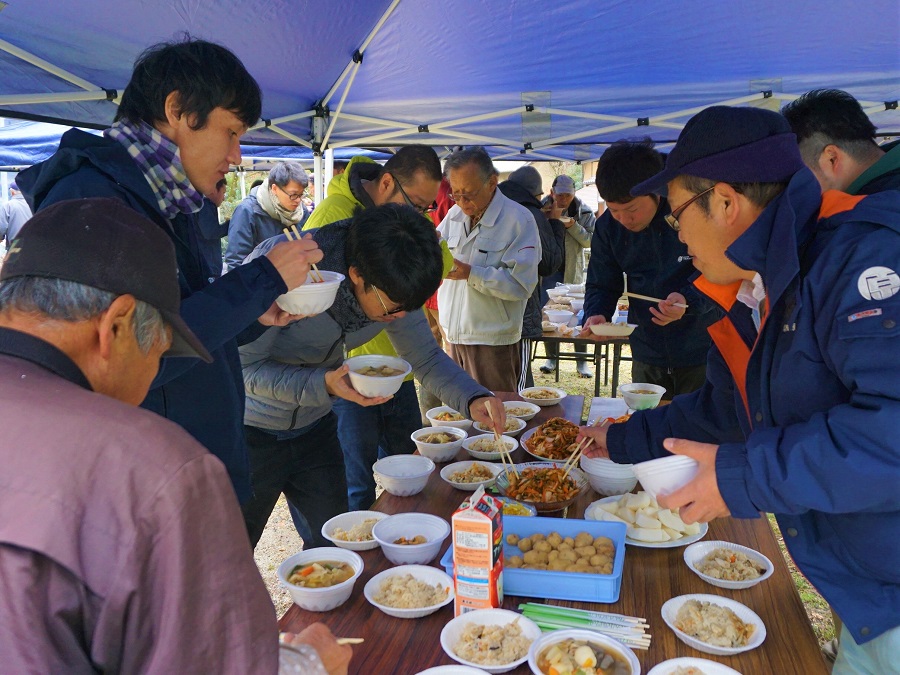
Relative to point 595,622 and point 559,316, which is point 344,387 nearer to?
point 595,622

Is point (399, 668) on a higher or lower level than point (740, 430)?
lower

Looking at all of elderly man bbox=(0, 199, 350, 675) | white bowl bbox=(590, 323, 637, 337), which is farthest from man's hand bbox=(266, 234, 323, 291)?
white bowl bbox=(590, 323, 637, 337)

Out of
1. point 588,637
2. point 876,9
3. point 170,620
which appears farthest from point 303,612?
point 876,9

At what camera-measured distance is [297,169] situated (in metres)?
6.26

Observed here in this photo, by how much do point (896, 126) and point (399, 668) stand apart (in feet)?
24.0

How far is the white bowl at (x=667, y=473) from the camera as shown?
1.41 metres

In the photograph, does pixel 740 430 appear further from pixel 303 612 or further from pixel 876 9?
pixel 876 9

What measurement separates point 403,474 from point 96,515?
1.56 meters

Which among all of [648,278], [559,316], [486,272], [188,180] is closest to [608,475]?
[188,180]

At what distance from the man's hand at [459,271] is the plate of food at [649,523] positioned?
2518 mm

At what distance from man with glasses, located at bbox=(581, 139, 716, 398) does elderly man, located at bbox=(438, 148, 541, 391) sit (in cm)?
53

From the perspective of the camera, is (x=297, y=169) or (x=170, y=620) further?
(x=297, y=169)

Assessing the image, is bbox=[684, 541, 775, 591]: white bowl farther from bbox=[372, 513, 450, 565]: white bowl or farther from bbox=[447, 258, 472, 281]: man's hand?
bbox=[447, 258, 472, 281]: man's hand

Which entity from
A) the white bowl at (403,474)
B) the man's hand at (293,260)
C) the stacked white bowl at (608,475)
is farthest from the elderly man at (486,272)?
the man's hand at (293,260)
